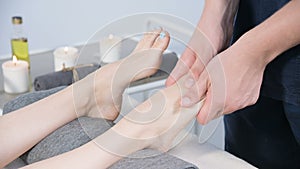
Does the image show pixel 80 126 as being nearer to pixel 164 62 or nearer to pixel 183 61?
pixel 183 61

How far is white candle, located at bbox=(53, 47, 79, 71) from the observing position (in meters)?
1.59

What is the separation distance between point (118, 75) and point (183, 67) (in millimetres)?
155

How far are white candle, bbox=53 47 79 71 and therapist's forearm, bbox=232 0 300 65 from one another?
74 cm

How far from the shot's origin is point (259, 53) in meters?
0.95

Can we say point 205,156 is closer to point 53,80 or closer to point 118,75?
point 118,75

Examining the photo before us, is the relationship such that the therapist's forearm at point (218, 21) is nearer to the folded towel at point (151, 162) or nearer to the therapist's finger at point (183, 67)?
the therapist's finger at point (183, 67)

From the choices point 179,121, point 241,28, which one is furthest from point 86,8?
point 179,121

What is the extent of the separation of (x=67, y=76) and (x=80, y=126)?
1.54 ft

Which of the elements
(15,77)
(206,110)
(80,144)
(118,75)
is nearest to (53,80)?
(15,77)

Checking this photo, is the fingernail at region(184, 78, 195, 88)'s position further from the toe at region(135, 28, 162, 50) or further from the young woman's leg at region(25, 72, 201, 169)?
the toe at region(135, 28, 162, 50)

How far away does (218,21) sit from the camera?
112cm

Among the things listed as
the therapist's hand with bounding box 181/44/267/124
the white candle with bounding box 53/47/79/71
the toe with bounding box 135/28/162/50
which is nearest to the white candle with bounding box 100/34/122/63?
the white candle with bounding box 53/47/79/71

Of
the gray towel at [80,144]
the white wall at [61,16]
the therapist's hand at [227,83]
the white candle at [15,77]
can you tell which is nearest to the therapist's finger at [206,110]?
the therapist's hand at [227,83]

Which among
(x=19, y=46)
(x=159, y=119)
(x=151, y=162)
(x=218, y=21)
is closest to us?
(x=151, y=162)
